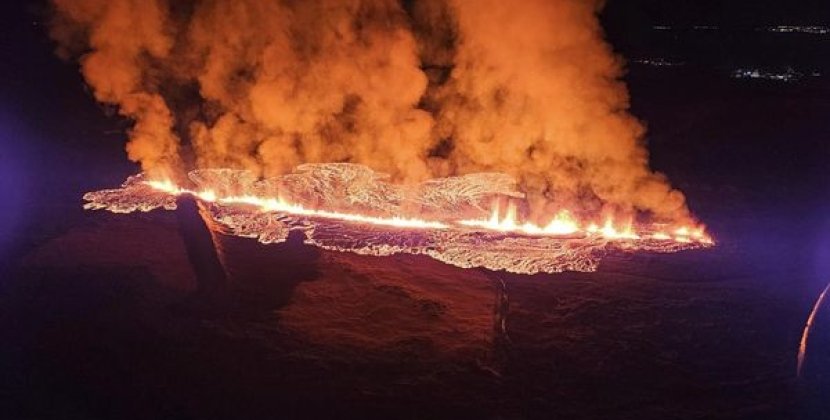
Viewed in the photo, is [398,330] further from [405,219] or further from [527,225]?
[527,225]

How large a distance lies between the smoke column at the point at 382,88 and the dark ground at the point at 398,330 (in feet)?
6.55

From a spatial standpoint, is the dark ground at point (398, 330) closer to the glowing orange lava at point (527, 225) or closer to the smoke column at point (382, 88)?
the glowing orange lava at point (527, 225)

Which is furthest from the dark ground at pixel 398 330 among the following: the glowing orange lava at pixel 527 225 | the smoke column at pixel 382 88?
the smoke column at pixel 382 88

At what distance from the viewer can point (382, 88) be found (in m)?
10.9

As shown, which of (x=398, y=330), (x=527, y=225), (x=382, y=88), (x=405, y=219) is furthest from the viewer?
(x=382, y=88)

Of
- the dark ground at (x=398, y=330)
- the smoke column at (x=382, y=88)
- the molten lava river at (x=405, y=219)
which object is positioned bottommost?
the dark ground at (x=398, y=330)

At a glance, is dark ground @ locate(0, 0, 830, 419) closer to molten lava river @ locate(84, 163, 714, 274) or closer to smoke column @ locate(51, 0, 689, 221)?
molten lava river @ locate(84, 163, 714, 274)

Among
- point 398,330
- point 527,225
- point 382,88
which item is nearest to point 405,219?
point 527,225

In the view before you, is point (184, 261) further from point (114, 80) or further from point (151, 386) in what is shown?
point (114, 80)

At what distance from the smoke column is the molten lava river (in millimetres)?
552

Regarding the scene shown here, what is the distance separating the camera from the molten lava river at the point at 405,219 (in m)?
8.80

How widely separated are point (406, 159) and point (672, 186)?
19.8 ft

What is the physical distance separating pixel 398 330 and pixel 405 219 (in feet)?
11.6

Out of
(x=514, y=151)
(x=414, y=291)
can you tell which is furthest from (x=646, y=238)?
(x=414, y=291)
